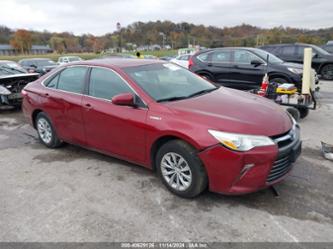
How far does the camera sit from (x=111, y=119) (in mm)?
3871

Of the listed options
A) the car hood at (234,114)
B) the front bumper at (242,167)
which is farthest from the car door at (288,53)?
the front bumper at (242,167)

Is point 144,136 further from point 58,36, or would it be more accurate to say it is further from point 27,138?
point 58,36

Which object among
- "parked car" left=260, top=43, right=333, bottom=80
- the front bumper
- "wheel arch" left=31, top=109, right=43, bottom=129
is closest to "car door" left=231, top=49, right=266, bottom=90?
"parked car" left=260, top=43, right=333, bottom=80

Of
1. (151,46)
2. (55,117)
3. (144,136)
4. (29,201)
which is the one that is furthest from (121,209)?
(151,46)

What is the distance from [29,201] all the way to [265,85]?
5.41 m

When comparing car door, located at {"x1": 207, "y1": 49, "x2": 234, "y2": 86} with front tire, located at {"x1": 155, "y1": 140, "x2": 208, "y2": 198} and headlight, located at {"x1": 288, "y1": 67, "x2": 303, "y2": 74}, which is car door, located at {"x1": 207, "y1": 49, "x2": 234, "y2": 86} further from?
front tire, located at {"x1": 155, "y1": 140, "x2": 208, "y2": 198}

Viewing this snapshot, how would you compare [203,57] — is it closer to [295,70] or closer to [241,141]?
[295,70]

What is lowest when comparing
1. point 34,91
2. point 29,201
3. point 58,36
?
point 29,201

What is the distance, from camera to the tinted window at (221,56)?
9383 mm

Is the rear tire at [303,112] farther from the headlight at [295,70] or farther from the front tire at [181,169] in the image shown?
the front tire at [181,169]

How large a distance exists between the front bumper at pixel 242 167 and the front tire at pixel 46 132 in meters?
3.02

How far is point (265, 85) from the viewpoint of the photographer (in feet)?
22.2

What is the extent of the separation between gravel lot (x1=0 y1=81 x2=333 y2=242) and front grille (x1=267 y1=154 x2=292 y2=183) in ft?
1.10

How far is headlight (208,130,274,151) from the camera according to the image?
291 centimetres
